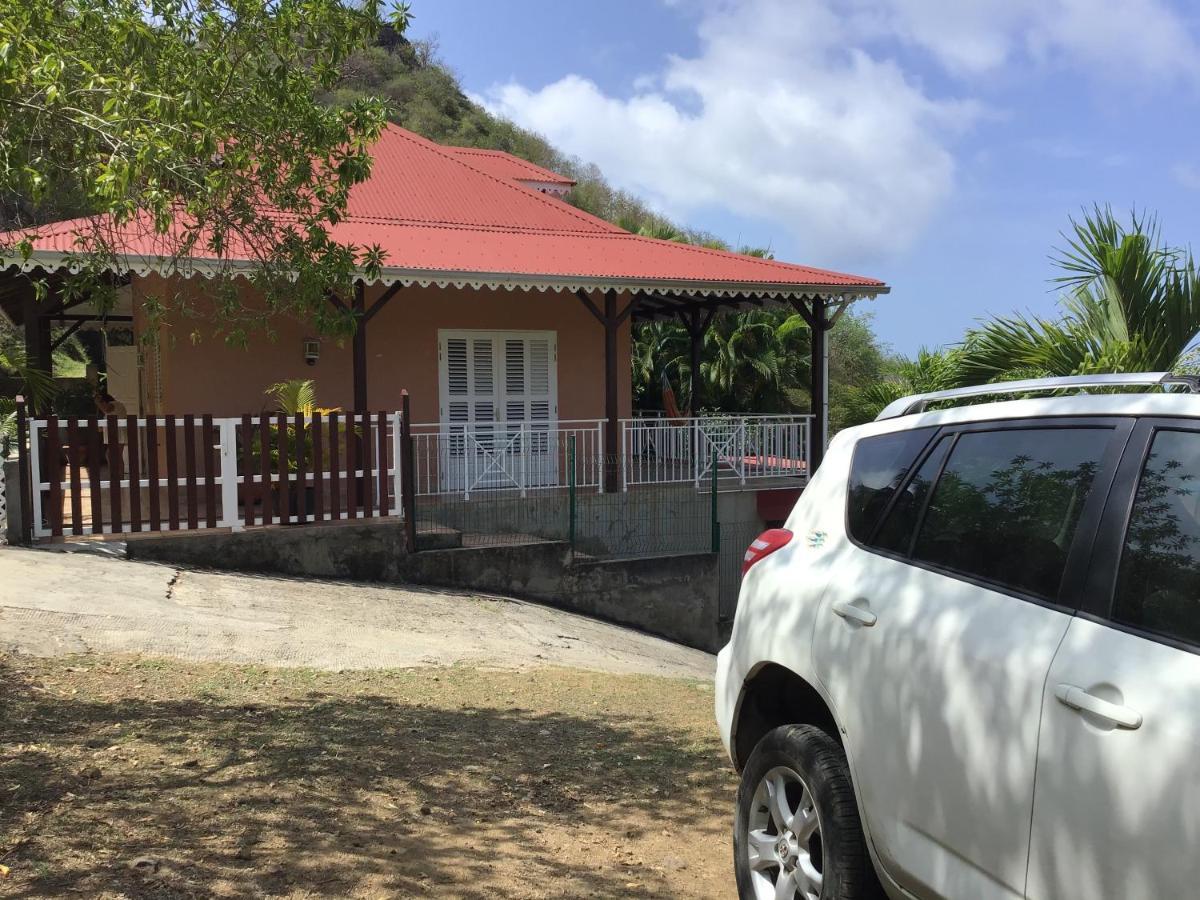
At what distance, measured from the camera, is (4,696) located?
5.02 metres

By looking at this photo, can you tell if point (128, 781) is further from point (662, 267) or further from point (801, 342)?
point (801, 342)

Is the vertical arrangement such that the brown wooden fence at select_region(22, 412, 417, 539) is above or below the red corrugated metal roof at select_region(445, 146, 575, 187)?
below

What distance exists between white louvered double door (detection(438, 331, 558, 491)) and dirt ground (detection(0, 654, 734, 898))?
7443mm

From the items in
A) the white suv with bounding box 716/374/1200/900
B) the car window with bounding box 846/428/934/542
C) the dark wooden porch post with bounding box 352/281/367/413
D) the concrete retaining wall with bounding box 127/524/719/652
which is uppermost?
the dark wooden porch post with bounding box 352/281/367/413

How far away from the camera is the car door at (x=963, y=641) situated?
2.22 m

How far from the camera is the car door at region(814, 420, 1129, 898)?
2.22 m

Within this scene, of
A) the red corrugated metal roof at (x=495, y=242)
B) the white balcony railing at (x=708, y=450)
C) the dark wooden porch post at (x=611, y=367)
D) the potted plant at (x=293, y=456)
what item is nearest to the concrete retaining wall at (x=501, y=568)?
the potted plant at (x=293, y=456)

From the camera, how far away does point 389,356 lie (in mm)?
13844

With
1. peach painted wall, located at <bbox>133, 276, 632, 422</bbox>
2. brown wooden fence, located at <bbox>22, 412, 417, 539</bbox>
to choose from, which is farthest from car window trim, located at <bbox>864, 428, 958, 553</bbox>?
peach painted wall, located at <bbox>133, 276, 632, 422</bbox>

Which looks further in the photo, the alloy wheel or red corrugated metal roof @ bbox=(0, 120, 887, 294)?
red corrugated metal roof @ bbox=(0, 120, 887, 294)

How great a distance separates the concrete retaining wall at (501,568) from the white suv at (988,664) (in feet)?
24.0

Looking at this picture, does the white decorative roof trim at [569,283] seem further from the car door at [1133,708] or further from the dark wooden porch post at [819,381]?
the car door at [1133,708]

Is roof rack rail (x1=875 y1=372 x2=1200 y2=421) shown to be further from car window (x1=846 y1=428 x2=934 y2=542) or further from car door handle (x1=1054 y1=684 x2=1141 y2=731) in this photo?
car door handle (x1=1054 y1=684 x2=1141 y2=731)

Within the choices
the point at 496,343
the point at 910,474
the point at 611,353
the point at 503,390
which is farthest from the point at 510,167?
the point at 910,474
